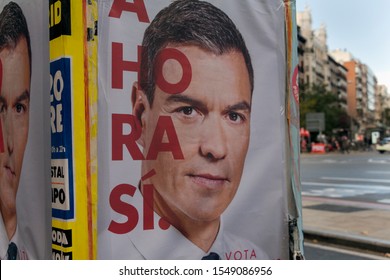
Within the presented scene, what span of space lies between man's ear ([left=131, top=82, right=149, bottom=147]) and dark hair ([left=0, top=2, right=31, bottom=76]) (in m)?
0.78

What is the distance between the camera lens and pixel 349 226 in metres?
7.89

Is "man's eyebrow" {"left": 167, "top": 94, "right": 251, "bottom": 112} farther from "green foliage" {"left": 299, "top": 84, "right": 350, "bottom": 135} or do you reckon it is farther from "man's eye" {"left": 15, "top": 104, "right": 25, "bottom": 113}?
"green foliage" {"left": 299, "top": 84, "right": 350, "bottom": 135}

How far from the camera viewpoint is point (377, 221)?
27.2 ft

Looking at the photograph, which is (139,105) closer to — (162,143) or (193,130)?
(162,143)

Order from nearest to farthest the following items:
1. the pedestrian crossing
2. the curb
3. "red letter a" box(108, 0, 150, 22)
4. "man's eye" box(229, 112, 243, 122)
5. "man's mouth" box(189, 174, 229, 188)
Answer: "red letter a" box(108, 0, 150, 22) < "man's mouth" box(189, 174, 229, 188) < "man's eye" box(229, 112, 243, 122) < the curb < the pedestrian crossing

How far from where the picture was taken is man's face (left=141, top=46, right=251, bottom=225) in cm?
247

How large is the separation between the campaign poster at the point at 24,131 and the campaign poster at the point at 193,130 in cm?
46

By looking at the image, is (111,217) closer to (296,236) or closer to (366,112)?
(296,236)

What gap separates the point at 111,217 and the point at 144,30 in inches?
38.3

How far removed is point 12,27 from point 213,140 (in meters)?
1.45

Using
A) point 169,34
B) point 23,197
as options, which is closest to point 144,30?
point 169,34

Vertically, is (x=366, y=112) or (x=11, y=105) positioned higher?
(x=366, y=112)

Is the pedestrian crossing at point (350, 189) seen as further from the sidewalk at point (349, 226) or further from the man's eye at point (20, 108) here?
the man's eye at point (20, 108)

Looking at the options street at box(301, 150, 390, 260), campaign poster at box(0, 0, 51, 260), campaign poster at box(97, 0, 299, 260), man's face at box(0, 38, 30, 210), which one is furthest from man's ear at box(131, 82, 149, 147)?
street at box(301, 150, 390, 260)
